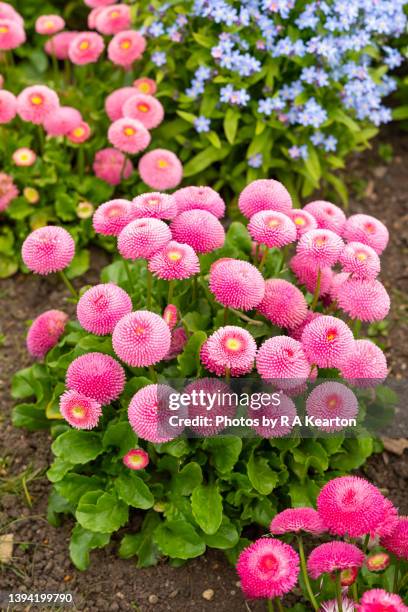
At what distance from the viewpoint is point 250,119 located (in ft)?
13.4

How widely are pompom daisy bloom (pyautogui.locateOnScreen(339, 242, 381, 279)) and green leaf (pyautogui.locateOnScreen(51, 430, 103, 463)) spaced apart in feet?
3.48

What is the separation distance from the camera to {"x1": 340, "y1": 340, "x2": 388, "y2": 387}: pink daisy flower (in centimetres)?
263

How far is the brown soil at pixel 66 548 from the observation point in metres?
2.82

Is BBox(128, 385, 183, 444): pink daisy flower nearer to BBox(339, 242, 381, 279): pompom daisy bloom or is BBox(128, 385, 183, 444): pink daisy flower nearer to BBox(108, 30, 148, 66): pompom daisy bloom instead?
BBox(339, 242, 381, 279): pompom daisy bloom

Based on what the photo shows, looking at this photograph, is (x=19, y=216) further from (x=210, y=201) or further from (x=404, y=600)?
(x=404, y=600)

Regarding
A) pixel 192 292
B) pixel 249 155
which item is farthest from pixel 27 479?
pixel 249 155

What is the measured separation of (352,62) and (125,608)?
2.72 m

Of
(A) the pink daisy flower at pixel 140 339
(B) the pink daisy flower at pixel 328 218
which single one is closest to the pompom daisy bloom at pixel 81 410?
(A) the pink daisy flower at pixel 140 339

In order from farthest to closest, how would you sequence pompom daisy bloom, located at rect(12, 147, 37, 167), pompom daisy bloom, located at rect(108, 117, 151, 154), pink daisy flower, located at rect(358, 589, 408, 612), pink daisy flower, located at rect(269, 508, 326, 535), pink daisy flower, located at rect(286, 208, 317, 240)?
pompom daisy bloom, located at rect(12, 147, 37, 167) < pompom daisy bloom, located at rect(108, 117, 151, 154) < pink daisy flower, located at rect(286, 208, 317, 240) < pink daisy flower, located at rect(269, 508, 326, 535) < pink daisy flower, located at rect(358, 589, 408, 612)

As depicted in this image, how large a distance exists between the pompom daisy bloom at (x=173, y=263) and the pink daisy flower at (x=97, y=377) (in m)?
0.37

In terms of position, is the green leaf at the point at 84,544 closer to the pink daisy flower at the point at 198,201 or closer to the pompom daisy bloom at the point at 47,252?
the pompom daisy bloom at the point at 47,252

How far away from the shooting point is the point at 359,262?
2695mm

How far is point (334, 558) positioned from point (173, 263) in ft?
3.34

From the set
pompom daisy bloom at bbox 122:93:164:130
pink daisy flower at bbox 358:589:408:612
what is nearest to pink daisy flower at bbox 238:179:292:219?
pompom daisy bloom at bbox 122:93:164:130
